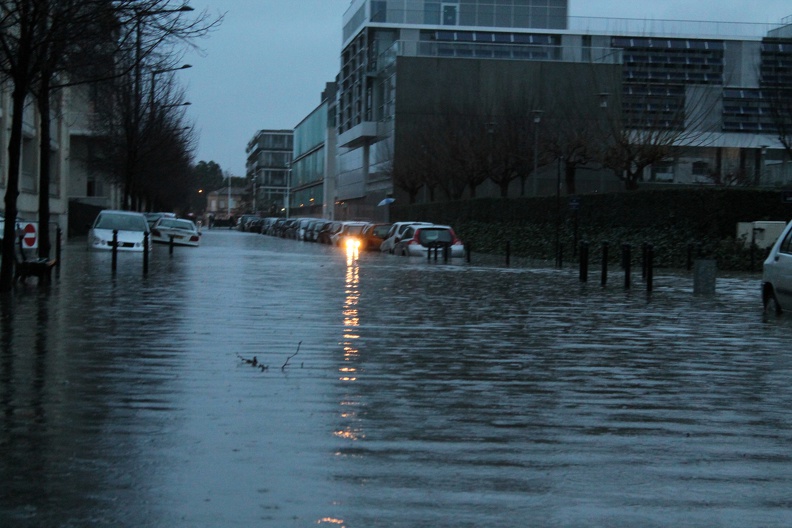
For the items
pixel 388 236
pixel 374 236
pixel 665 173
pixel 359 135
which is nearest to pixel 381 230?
pixel 374 236

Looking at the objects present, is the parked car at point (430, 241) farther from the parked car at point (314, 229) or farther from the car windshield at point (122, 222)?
the parked car at point (314, 229)

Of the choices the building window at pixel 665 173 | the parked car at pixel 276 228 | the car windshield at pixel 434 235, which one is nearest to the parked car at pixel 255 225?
the parked car at pixel 276 228

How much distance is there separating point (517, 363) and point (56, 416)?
4.94 meters

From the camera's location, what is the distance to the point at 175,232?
49.4 meters

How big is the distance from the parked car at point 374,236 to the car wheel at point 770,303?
3267 cm

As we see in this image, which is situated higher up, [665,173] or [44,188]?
[665,173]

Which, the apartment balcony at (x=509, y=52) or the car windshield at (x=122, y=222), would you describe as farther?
the apartment balcony at (x=509, y=52)

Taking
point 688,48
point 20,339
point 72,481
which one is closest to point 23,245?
point 20,339

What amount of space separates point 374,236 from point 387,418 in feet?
143

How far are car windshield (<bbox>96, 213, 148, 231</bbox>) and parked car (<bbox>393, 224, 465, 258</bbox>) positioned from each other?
9416mm

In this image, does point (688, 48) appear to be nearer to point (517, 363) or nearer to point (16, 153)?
point (16, 153)

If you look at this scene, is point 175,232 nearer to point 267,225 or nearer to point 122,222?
point 122,222

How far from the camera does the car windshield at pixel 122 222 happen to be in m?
39.5

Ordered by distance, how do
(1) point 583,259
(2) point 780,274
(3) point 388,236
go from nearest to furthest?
(2) point 780,274
(1) point 583,259
(3) point 388,236
